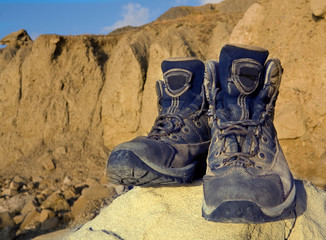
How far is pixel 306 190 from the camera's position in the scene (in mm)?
1715

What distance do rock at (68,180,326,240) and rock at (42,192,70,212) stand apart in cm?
339

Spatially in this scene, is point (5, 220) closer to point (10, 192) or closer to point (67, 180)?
point (10, 192)

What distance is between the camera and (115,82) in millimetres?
7430

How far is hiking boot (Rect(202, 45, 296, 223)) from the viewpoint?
4.04ft

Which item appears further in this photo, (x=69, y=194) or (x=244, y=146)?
(x=69, y=194)

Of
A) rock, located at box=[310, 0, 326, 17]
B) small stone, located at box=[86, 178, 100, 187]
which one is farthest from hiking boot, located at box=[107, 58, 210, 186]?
small stone, located at box=[86, 178, 100, 187]

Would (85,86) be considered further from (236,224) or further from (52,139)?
Answer: (236,224)

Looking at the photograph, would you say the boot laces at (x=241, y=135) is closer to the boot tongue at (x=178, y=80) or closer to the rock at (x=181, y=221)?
the rock at (x=181, y=221)

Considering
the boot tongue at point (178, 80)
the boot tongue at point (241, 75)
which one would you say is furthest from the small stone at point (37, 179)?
the boot tongue at point (241, 75)

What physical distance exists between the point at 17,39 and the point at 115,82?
13.6 ft

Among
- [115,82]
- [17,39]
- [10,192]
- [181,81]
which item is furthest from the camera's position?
[17,39]

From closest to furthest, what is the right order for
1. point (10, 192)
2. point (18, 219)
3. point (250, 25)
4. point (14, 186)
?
point (18, 219), point (250, 25), point (10, 192), point (14, 186)

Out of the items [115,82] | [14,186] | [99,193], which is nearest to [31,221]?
[99,193]

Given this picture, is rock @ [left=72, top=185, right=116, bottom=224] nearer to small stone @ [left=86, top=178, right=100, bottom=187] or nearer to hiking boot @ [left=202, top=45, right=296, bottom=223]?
small stone @ [left=86, top=178, right=100, bottom=187]
